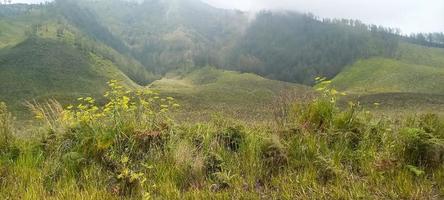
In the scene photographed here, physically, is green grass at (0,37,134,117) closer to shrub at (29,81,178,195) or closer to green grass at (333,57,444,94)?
green grass at (333,57,444,94)

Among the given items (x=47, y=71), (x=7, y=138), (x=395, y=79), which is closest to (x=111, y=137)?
(x=7, y=138)

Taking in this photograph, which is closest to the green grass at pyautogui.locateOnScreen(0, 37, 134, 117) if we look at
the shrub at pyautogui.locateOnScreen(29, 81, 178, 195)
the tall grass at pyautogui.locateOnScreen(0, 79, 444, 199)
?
the shrub at pyautogui.locateOnScreen(29, 81, 178, 195)

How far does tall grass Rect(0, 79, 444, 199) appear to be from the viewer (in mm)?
5207

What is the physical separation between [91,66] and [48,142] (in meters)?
166

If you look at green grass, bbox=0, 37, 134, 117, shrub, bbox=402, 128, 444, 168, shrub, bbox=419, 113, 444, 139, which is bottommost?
green grass, bbox=0, 37, 134, 117

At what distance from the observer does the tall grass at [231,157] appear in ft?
17.1

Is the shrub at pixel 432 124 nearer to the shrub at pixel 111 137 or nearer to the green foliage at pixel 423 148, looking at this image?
the green foliage at pixel 423 148

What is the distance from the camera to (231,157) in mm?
6188

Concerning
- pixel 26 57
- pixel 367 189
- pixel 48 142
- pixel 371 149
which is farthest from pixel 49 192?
pixel 26 57

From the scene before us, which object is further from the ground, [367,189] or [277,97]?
[277,97]

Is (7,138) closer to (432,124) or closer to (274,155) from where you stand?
(274,155)

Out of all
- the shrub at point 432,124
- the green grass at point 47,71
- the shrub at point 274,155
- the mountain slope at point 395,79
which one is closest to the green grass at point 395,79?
the mountain slope at point 395,79

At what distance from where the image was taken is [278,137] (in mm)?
6414

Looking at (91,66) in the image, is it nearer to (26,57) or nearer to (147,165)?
(26,57)
